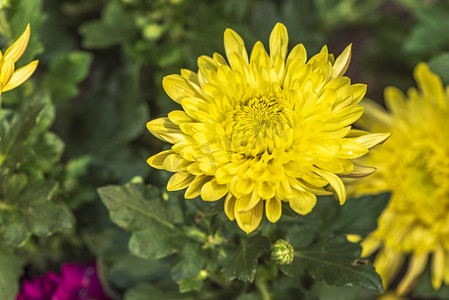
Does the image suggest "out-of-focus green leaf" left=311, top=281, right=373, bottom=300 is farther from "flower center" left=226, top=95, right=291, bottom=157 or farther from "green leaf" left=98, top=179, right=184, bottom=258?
"flower center" left=226, top=95, right=291, bottom=157

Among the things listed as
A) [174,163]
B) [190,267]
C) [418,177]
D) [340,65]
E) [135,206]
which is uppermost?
[340,65]

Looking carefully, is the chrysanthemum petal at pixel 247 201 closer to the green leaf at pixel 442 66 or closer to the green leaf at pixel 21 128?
the green leaf at pixel 21 128

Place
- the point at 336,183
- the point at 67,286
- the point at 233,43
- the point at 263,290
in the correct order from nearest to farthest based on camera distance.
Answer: the point at 336,183 → the point at 233,43 → the point at 263,290 → the point at 67,286

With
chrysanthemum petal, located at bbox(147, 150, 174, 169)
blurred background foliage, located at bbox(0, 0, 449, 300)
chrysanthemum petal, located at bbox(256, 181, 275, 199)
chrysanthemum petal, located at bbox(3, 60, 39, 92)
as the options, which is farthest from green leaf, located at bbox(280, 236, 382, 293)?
chrysanthemum petal, located at bbox(3, 60, 39, 92)

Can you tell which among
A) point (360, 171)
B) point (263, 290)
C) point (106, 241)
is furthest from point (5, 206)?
point (360, 171)

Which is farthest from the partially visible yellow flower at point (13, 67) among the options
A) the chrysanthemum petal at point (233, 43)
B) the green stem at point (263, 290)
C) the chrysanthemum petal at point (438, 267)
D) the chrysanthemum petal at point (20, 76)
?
the chrysanthemum petal at point (438, 267)

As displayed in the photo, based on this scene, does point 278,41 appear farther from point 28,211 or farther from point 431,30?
point 431,30

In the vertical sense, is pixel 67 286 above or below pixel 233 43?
below
